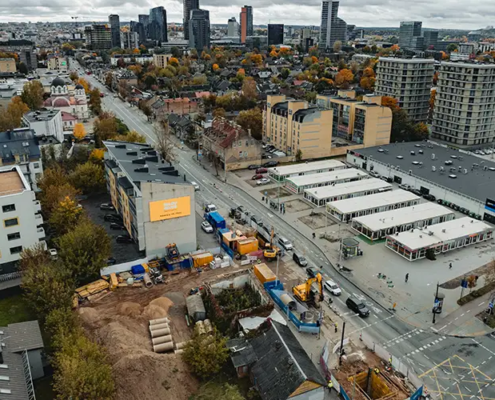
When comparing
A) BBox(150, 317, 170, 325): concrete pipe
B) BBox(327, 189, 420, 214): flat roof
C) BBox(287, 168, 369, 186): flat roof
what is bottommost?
BBox(150, 317, 170, 325): concrete pipe

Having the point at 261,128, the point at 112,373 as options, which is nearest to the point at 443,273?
the point at 112,373

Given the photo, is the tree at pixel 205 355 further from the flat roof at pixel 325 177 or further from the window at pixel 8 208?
the flat roof at pixel 325 177

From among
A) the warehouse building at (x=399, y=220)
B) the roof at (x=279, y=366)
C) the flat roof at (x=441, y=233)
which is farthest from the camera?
the warehouse building at (x=399, y=220)

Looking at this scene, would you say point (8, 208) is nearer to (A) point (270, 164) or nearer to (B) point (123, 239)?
(B) point (123, 239)

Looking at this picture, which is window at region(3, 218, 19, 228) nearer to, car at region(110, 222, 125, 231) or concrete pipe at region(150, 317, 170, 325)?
car at region(110, 222, 125, 231)

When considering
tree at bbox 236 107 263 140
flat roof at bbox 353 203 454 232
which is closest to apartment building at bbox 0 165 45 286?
flat roof at bbox 353 203 454 232

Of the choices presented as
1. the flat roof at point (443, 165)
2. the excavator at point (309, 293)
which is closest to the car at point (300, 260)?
the excavator at point (309, 293)

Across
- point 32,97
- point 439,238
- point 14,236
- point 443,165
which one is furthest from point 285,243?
point 32,97
